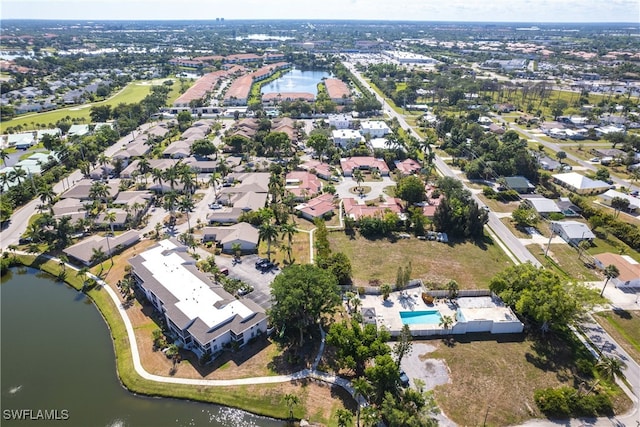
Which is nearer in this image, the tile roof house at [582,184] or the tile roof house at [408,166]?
the tile roof house at [582,184]

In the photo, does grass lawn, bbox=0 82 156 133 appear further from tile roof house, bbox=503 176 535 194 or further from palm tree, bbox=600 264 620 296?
palm tree, bbox=600 264 620 296

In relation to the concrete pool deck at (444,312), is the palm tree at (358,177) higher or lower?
higher

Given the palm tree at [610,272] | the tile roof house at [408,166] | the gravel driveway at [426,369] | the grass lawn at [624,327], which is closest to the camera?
the gravel driveway at [426,369]

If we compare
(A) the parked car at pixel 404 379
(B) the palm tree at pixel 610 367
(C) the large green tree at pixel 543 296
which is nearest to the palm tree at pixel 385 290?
(A) the parked car at pixel 404 379

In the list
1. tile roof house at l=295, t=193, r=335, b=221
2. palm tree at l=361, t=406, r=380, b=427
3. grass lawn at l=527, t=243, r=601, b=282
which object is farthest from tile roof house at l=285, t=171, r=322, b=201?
palm tree at l=361, t=406, r=380, b=427

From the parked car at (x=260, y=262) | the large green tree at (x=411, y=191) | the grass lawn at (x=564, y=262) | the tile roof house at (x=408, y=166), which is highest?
the large green tree at (x=411, y=191)

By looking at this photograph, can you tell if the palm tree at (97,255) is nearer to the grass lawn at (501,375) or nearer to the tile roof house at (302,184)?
the tile roof house at (302,184)

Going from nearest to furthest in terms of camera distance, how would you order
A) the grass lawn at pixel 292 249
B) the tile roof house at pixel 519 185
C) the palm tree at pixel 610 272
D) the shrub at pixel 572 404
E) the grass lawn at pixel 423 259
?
the shrub at pixel 572 404, the palm tree at pixel 610 272, the grass lawn at pixel 423 259, the grass lawn at pixel 292 249, the tile roof house at pixel 519 185
